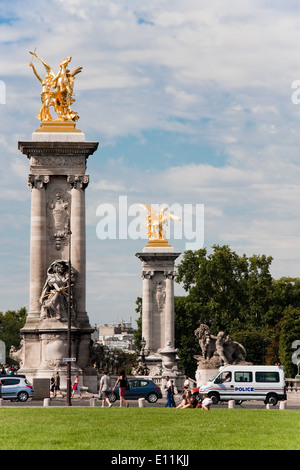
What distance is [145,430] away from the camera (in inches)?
1152

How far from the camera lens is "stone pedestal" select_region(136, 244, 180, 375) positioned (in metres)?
97.9

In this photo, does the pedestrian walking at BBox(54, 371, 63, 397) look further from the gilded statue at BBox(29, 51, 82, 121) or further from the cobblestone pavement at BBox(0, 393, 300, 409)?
the gilded statue at BBox(29, 51, 82, 121)

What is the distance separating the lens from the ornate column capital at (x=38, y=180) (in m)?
60.5

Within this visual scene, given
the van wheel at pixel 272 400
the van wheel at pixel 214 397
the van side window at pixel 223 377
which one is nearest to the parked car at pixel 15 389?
the van wheel at pixel 214 397

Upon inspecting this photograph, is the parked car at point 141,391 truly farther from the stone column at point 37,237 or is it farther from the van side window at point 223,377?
the stone column at point 37,237

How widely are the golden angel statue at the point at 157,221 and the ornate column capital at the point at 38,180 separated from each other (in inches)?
1783

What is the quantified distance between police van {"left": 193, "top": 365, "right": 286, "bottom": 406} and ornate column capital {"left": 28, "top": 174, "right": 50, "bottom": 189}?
15.3 m

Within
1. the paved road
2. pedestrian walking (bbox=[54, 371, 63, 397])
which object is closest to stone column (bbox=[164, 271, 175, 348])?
the paved road

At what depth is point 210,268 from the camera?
12212cm

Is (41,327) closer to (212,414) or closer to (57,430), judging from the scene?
(212,414)

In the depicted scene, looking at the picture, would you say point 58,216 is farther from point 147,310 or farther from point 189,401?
point 147,310

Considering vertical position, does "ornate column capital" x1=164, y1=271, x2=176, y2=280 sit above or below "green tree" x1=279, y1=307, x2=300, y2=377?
above

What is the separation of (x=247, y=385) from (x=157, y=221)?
55.5 metres
